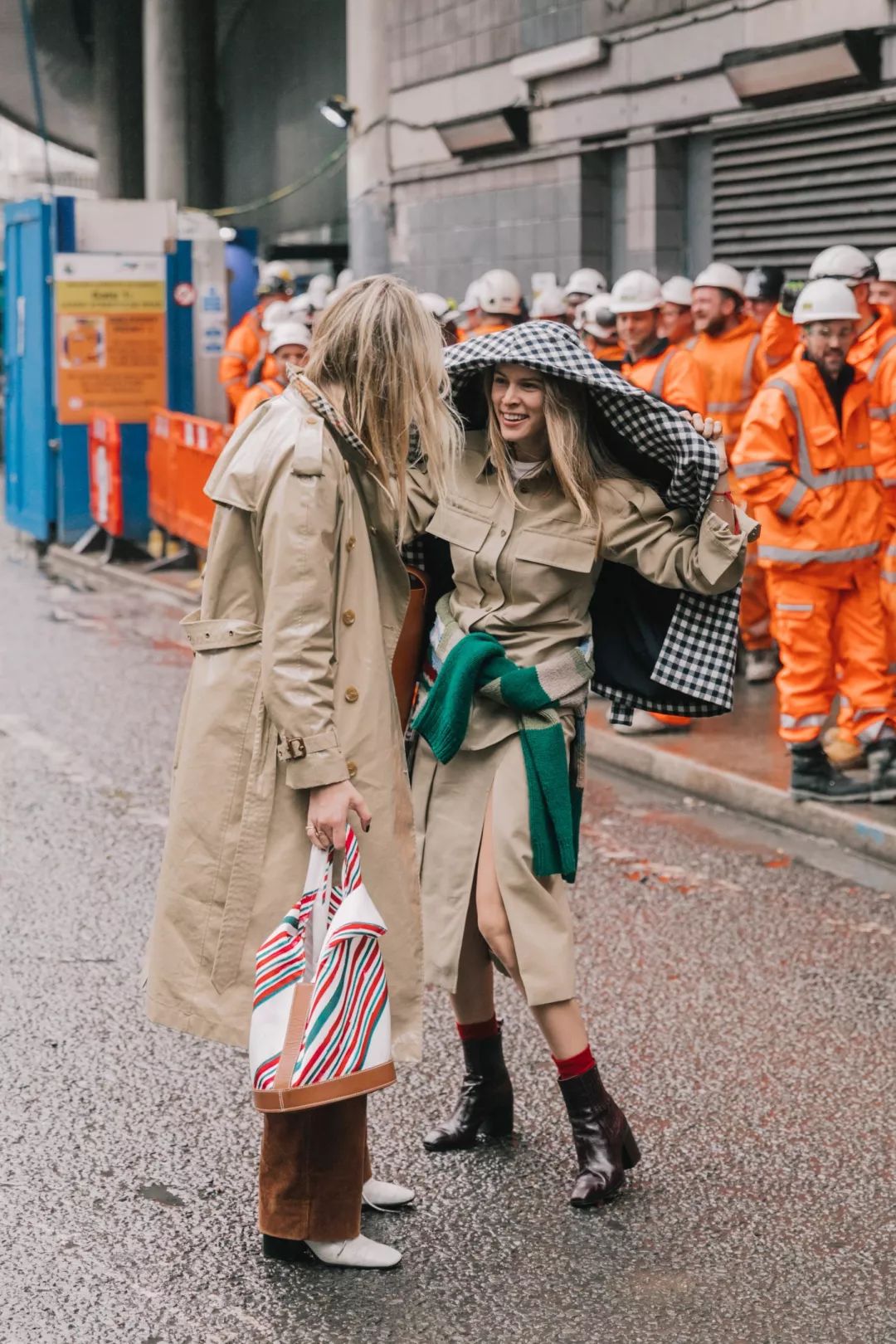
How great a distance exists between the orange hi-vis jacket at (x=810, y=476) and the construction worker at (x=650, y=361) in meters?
1.35

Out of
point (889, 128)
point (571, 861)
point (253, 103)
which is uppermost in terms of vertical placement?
point (253, 103)

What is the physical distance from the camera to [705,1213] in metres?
4.05

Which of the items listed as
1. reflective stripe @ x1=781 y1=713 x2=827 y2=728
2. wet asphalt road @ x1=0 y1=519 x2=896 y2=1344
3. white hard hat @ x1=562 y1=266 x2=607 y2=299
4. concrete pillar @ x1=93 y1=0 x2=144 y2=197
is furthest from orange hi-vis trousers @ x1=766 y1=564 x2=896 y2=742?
concrete pillar @ x1=93 y1=0 x2=144 y2=197

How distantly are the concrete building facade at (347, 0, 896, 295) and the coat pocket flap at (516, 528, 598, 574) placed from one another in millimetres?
8886

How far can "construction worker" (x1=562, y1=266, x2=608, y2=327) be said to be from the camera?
1348 centimetres

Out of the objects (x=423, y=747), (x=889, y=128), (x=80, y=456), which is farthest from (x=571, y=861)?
(x=80, y=456)

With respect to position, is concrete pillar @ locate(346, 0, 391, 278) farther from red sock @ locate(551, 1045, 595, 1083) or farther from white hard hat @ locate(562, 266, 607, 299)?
red sock @ locate(551, 1045, 595, 1083)

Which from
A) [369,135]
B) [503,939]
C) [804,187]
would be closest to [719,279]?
[804,187]

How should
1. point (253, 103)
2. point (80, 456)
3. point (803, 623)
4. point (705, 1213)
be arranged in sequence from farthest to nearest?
point (253, 103), point (80, 456), point (803, 623), point (705, 1213)

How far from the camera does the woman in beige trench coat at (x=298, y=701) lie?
3504 mm

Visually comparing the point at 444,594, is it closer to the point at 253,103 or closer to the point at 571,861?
the point at 571,861

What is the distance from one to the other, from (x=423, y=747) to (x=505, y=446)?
27.6 inches

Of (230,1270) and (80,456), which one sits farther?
(80,456)

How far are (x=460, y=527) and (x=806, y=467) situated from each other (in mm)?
3661
